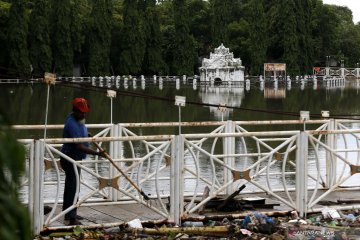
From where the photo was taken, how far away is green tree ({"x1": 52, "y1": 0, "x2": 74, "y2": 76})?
63875 millimetres

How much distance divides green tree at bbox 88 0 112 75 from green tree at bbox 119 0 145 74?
1.88m

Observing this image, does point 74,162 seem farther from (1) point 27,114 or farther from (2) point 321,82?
(2) point 321,82

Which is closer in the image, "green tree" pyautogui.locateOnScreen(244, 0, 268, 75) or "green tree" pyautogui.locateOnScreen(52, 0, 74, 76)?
"green tree" pyautogui.locateOnScreen(52, 0, 74, 76)

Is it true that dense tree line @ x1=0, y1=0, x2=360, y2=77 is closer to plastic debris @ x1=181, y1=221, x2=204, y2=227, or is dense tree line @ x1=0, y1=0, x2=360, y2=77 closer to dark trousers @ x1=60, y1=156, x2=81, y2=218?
dark trousers @ x1=60, y1=156, x2=81, y2=218

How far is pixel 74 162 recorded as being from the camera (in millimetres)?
6234

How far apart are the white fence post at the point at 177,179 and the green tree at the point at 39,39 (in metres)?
56.7

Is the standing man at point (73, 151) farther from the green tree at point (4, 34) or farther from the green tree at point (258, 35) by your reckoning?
the green tree at point (258, 35)

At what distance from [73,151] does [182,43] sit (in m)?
64.6

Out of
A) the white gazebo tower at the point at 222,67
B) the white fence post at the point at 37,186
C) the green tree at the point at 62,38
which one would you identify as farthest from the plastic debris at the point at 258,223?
the white gazebo tower at the point at 222,67

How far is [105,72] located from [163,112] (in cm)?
3722

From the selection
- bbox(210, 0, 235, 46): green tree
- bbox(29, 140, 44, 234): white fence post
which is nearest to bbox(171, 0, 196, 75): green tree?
bbox(210, 0, 235, 46): green tree

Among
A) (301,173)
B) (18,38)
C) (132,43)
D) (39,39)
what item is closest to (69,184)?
(301,173)

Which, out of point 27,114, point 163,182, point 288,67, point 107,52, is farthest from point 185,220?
point 288,67

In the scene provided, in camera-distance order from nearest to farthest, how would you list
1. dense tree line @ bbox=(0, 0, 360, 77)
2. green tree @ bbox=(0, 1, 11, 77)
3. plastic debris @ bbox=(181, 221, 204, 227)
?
plastic debris @ bbox=(181, 221, 204, 227) → dense tree line @ bbox=(0, 0, 360, 77) → green tree @ bbox=(0, 1, 11, 77)
